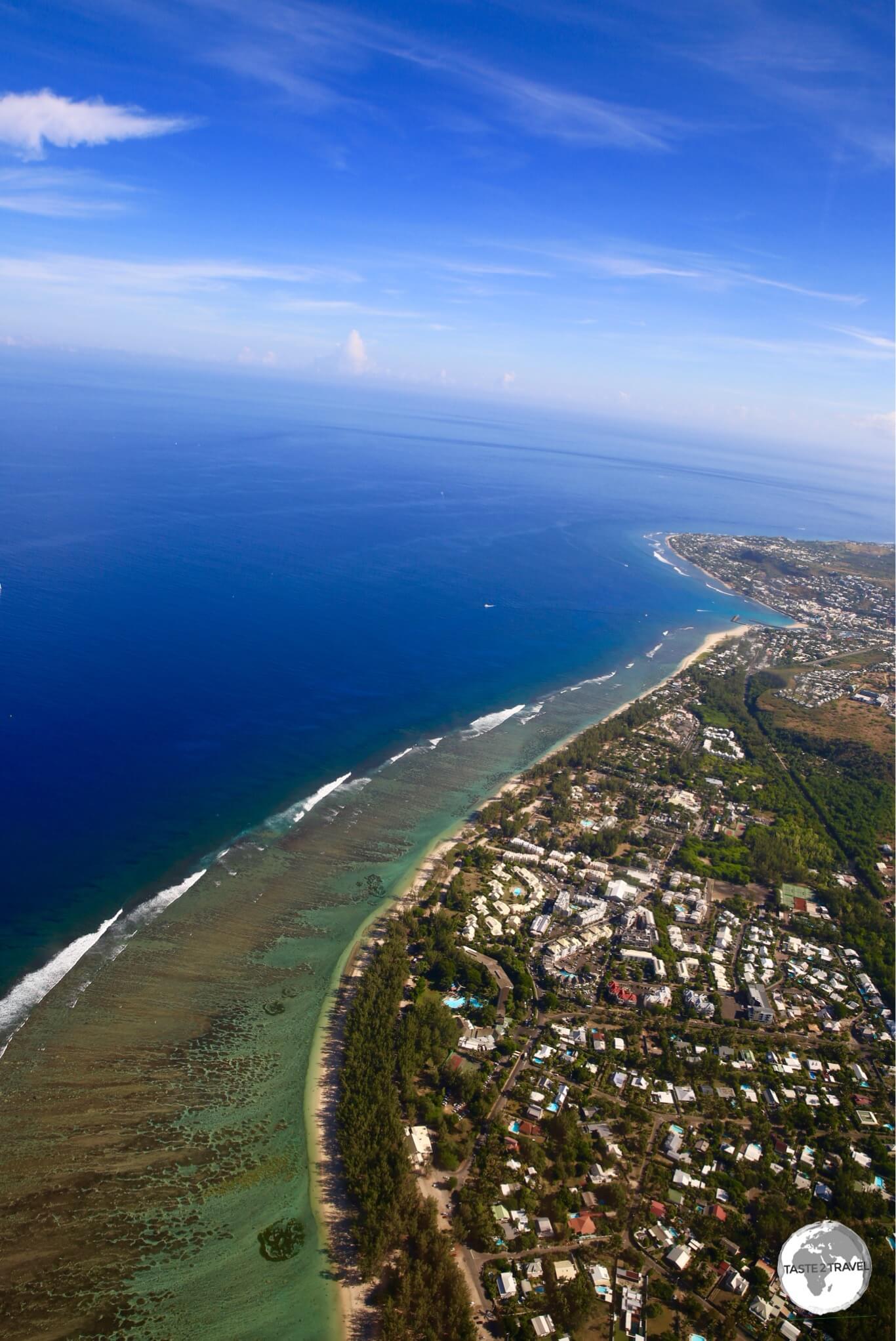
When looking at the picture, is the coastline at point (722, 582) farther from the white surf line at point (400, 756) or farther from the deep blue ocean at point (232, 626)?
the white surf line at point (400, 756)

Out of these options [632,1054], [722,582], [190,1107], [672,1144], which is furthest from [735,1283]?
[722,582]

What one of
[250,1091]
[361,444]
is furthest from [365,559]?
[361,444]

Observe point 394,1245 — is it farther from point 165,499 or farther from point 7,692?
point 165,499

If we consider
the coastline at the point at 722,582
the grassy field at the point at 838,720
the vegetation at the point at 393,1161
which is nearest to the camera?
the vegetation at the point at 393,1161

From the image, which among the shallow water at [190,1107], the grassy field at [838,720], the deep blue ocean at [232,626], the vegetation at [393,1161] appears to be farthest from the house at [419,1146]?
the grassy field at [838,720]

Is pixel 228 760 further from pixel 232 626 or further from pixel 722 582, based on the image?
pixel 722 582

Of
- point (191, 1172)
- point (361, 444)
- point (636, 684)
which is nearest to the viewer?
point (191, 1172)
